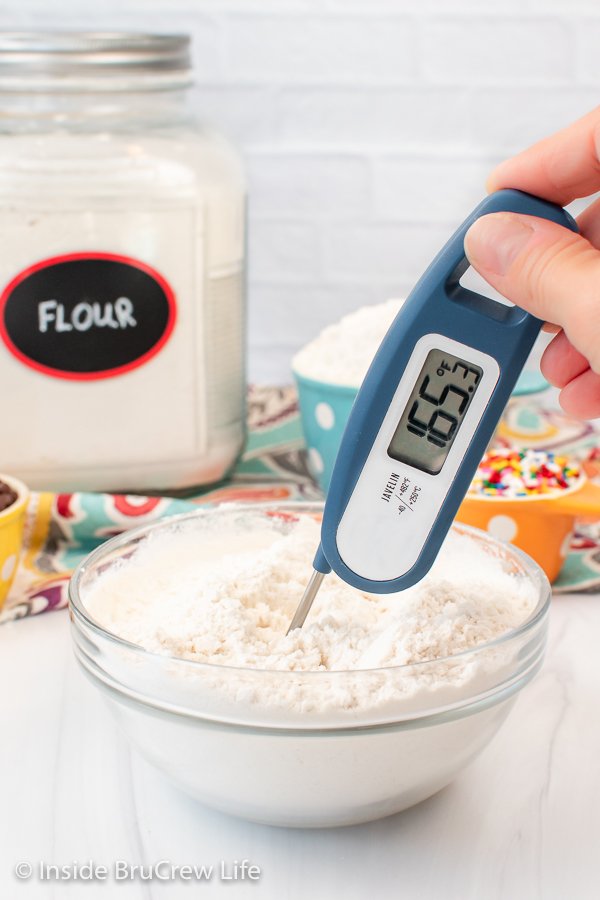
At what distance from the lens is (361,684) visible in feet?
1.77

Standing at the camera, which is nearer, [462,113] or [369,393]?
[369,393]

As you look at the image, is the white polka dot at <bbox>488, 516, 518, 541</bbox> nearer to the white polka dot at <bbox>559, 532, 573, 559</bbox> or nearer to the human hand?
the white polka dot at <bbox>559, 532, 573, 559</bbox>

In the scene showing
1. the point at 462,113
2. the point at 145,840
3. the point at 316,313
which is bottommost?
the point at 316,313

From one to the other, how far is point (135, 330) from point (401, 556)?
473mm

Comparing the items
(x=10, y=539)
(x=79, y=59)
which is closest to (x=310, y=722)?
(x=10, y=539)

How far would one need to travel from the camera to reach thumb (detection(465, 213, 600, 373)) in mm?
553

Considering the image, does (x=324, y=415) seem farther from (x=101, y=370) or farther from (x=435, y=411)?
(x=435, y=411)

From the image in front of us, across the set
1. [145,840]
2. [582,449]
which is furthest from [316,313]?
[145,840]

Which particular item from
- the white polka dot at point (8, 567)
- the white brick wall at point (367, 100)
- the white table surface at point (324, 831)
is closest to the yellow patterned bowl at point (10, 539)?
the white polka dot at point (8, 567)

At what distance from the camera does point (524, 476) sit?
924 mm

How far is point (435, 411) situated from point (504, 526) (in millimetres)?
293

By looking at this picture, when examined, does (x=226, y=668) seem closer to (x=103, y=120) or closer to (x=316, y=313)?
(x=103, y=120)

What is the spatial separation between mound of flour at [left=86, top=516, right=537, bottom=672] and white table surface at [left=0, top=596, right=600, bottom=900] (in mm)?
97

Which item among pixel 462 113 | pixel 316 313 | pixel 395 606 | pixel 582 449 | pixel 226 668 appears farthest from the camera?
pixel 316 313
